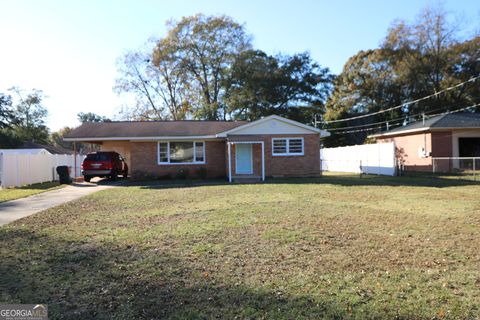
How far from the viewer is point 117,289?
503cm

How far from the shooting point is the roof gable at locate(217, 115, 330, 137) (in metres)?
22.6

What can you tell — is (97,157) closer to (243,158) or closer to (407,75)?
(243,158)

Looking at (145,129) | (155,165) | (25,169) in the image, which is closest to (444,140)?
(155,165)

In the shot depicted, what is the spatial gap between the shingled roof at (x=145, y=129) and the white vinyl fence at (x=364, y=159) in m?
8.89

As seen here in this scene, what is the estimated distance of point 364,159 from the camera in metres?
28.3

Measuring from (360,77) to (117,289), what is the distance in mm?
44645

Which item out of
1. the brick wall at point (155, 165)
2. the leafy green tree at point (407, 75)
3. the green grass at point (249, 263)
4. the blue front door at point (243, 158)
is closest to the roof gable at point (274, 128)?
the blue front door at point (243, 158)

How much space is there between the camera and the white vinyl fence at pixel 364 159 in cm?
2486

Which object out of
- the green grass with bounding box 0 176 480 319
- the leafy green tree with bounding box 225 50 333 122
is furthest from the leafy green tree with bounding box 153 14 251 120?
the green grass with bounding box 0 176 480 319

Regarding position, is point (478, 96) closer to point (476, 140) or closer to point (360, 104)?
point (360, 104)

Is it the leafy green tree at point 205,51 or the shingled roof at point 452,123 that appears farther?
the leafy green tree at point 205,51

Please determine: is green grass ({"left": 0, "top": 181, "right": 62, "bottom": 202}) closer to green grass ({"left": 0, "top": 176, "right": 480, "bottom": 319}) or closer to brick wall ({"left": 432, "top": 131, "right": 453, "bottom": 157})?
green grass ({"left": 0, "top": 176, "right": 480, "bottom": 319})

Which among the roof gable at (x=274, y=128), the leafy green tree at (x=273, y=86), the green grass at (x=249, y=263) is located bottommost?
the green grass at (x=249, y=263)

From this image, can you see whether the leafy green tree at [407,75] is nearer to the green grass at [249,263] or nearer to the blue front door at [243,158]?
the blue front door at [243,158]
